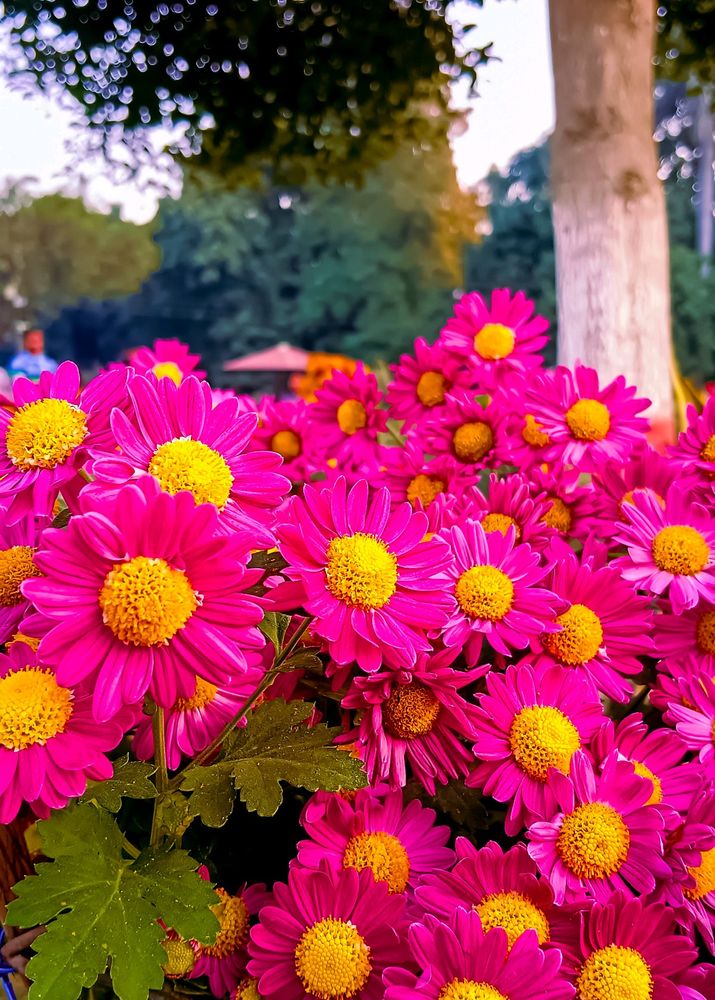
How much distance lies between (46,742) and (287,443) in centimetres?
79

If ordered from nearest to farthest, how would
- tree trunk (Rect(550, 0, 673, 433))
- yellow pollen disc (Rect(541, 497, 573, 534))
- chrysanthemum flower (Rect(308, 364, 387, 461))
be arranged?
yellow pollen disc (Rect(541, 497, 573, 534))
chrysanthemum flower (Rect(308, 364, 387, 461))
tree trunk (Rect(550, 0, 673, 433))

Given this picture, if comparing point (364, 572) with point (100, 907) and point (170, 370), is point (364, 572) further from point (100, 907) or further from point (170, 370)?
point (170, 370)

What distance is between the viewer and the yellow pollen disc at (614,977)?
1.73 feet

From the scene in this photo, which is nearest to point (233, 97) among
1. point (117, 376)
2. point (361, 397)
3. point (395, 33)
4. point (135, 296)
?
point (395, 33)

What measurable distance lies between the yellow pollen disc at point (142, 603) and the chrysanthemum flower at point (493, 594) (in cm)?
23

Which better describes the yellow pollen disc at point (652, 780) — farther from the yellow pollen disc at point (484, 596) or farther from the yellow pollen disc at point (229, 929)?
the yellow pollen disc at point (229, 929)

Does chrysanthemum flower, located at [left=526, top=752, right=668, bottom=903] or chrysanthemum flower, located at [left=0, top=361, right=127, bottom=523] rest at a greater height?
chrysanthemum flower, located at [left=0, top=361, right=127, bottom=523]

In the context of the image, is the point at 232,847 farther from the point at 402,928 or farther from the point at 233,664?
the point at 233,664

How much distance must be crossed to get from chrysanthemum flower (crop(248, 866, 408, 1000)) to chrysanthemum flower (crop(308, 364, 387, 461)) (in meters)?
0.72

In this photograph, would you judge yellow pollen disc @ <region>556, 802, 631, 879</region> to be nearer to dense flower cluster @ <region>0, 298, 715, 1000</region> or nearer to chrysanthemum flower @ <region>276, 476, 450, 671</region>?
dense flower cluster @ <region>0, 298, 715, 1000</region>

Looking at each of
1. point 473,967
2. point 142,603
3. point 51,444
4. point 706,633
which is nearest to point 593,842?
point 473,967

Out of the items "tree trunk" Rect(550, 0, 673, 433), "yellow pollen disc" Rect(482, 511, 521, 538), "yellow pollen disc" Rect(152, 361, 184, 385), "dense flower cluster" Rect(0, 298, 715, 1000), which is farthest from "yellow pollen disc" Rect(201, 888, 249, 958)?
"tree trunk" Rect(550, 0, 673, 433)

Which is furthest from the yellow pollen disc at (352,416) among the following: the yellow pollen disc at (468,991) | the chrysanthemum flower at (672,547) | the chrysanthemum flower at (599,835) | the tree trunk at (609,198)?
the tree trunk at (609,198)

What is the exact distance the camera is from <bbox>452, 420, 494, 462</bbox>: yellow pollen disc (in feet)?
3.25
